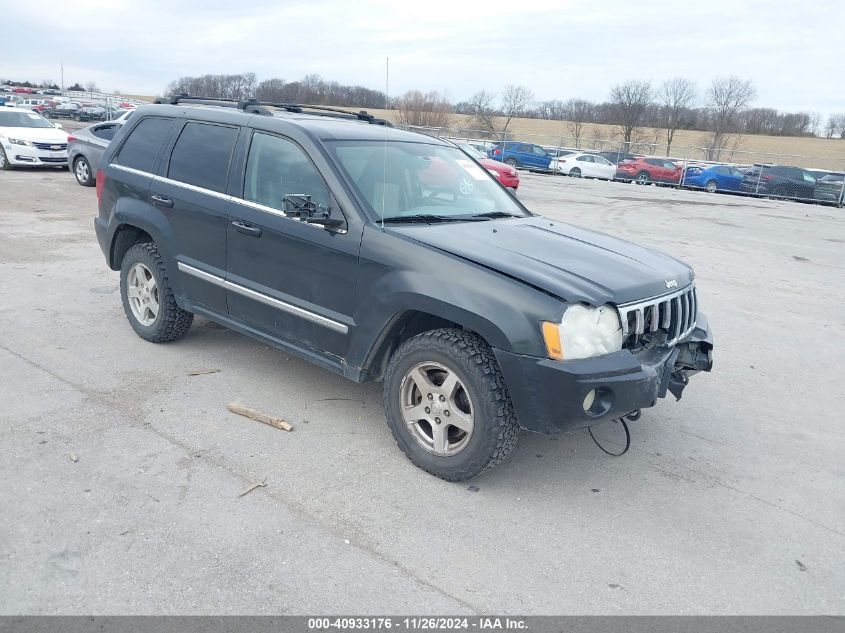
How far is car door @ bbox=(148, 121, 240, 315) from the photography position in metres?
4.88

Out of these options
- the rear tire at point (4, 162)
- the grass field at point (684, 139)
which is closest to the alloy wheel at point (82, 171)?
the rear tire at point (4, 162)

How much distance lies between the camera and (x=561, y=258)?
399cm

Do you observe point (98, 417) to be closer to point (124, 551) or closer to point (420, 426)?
point (124, 551)

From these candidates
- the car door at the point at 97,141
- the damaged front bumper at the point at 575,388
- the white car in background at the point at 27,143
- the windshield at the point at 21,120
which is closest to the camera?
the damaged front bumper at the point at 575,388

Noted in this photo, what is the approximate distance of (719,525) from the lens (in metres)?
3.57

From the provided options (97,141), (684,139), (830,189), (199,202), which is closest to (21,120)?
(97,141)

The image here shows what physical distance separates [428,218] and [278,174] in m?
1.05

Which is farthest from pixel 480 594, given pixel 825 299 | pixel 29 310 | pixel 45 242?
pixel 45 242

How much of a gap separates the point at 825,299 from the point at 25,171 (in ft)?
61.7

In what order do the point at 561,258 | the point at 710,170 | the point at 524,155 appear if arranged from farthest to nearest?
the point at 524,155 → the point at 710,170 → the point at 561,258

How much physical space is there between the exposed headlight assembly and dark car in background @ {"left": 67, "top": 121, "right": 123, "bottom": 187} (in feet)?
47.4

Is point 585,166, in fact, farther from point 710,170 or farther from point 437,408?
point 437,408

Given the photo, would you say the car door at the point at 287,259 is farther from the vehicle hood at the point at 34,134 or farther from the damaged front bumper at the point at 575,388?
the vehicle hood at the point at 34,134

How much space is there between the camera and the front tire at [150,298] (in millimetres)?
5438
